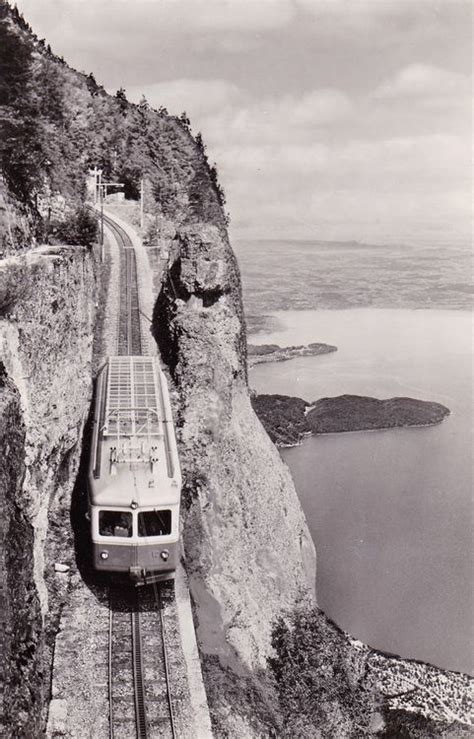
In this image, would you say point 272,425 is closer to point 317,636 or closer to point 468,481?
point 468,481

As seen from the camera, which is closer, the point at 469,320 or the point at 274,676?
the point at 274,676

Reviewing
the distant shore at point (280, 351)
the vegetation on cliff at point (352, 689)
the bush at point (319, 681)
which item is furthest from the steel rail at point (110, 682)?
the distant shore at point (280, 351)

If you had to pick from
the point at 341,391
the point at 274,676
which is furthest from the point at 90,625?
the point at 341,391

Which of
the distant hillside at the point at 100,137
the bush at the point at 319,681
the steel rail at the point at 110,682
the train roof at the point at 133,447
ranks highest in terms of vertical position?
the distant hillside at the point at 100,137

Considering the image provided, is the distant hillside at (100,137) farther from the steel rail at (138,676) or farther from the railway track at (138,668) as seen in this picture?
the steel rail at (138,676)

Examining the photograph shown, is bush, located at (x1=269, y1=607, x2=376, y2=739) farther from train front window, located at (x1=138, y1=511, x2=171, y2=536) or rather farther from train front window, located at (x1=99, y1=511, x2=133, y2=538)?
train front window, located at (x1=99, y1=511, x2=133, y2=538)

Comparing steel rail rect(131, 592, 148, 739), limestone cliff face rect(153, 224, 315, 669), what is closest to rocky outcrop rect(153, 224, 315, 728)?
limestone cliff face rect(153, 224, 315, 669)
